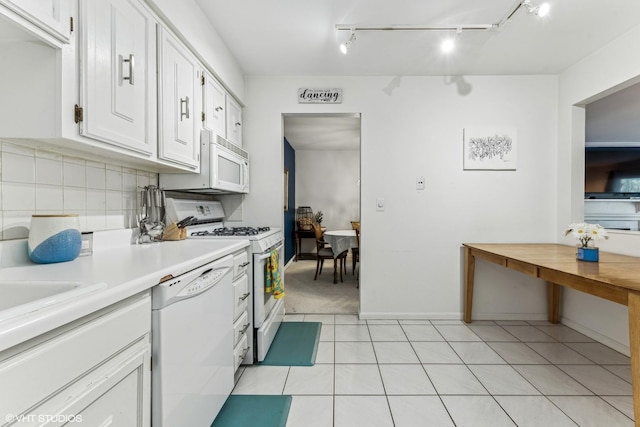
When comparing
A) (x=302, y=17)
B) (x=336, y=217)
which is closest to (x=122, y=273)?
(x=302, y=17)

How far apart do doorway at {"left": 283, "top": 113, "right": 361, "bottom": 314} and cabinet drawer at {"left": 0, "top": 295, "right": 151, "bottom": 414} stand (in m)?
3.34

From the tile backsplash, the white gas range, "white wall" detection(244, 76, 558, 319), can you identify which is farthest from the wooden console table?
the tile backsplash

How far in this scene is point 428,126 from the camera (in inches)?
113

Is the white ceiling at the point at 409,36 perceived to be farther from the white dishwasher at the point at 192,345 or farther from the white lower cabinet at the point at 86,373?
the white lower cabinet at the point at 86,373

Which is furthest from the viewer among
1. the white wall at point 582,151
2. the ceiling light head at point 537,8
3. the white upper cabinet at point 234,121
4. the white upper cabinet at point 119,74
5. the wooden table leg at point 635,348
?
the white upper cabinet at point 234,121

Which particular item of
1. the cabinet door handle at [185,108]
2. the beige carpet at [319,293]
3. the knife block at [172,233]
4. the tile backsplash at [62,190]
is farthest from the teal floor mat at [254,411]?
the cabinet door handle at [185,108]

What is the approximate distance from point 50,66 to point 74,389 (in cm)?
106

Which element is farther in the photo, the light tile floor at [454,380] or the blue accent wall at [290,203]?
the blue accent wall at [290,203]

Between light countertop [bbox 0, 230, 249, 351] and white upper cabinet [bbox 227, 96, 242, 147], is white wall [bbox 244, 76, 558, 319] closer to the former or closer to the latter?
white upper cabinet [bbox 227, 96, 242, 147]

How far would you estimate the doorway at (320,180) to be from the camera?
4656 mm

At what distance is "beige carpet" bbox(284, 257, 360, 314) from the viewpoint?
3172 mm

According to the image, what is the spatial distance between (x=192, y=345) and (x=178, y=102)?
4.62ft

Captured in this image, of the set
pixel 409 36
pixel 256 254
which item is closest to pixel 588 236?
pixel 409 36

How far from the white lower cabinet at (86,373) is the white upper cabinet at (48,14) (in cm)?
92
